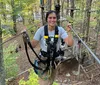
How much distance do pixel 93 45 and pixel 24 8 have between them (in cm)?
821

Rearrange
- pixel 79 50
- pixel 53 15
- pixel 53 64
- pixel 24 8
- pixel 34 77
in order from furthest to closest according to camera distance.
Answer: pixel 24 8 < pixel 79 50 < pixel 34 77 < pixel 53 64 < pixel 53 15

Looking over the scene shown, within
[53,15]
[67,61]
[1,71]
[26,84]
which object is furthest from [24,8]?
[53,15]

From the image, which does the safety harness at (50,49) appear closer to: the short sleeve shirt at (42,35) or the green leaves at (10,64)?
the short sleeve shirt at (42,35)

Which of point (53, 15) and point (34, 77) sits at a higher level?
point (53, 15)

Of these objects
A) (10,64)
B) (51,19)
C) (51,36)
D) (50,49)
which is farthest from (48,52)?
(10,64)

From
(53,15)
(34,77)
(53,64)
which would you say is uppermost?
(53,15)

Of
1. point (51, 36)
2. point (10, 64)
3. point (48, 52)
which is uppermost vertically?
point (51, 36)

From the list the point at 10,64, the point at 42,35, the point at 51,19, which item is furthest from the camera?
the point at 10,64

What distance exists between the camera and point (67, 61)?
30.7 feet

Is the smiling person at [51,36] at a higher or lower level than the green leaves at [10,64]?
higher

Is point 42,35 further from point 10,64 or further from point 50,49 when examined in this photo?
point 10,64

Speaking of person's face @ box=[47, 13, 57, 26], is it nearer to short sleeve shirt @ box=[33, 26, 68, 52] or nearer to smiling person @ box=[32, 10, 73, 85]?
smiling person @ box=[32, 10, 73, 85]

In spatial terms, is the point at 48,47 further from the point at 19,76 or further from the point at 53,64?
the point at 19,76

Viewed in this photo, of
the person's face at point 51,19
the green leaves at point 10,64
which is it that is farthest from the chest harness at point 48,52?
the green leaves at point 10,64
